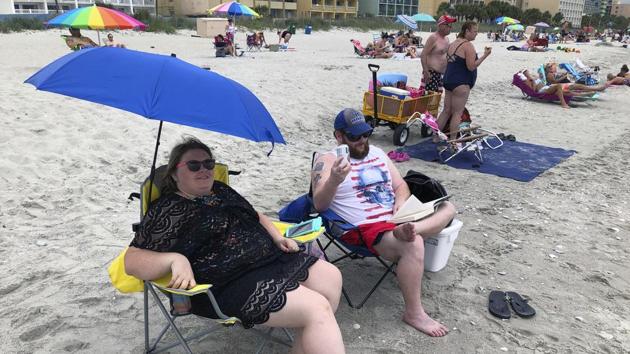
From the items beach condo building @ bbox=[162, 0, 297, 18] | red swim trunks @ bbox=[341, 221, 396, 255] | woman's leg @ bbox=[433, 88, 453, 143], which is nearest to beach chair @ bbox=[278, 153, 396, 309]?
red swim trunks @ bbox=[341, 221, 396, 255]

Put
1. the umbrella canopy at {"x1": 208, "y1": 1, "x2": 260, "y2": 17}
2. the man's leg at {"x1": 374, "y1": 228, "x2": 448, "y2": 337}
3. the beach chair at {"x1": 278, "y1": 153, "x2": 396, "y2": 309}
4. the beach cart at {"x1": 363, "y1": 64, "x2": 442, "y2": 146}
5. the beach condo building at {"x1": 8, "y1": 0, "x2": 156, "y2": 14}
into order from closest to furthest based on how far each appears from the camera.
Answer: the man's leg at {"x1": 374, "y1": 228, "x2": 448, "y2": 337} < the beach chair at {"x1": 278, "y1": 153, "x2": 396, "y2": 309} < the beach cart at {"x1": 363, "y1": 64, "x2": 442, "y2": 146} < the umbrella canopy at {"x1": 208, "y1": 1, "x2": 260, "y2": 17} < the beach condo building at {"x1": 8, "y1": 0, "x2": 156, "y2": 14}

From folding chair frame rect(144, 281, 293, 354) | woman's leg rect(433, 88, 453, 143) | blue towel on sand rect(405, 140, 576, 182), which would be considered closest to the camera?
folding chair frame rect(144, 281, 293, 354)

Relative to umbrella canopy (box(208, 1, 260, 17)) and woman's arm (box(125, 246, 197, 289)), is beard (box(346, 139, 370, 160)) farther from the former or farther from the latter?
umbrella canopy (box(208, 1, 260, 17))

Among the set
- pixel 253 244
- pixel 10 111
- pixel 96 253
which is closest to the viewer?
pixel 253 244

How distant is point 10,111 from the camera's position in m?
5.93

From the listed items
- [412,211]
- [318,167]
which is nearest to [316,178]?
[318,167]

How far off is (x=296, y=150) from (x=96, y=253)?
11.3 ft

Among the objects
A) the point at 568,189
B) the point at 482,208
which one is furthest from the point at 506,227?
the point at 568,189

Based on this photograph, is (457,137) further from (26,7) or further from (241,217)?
(26,7)

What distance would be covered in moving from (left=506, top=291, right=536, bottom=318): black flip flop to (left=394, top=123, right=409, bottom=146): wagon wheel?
4.04 metres

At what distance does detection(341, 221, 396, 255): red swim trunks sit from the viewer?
282 cm

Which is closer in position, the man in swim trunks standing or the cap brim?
the cap brim

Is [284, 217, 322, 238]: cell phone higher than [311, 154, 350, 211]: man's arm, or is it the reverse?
[311, 154, 350, 211]: man's arm

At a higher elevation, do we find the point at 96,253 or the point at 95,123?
the point at 95,123
